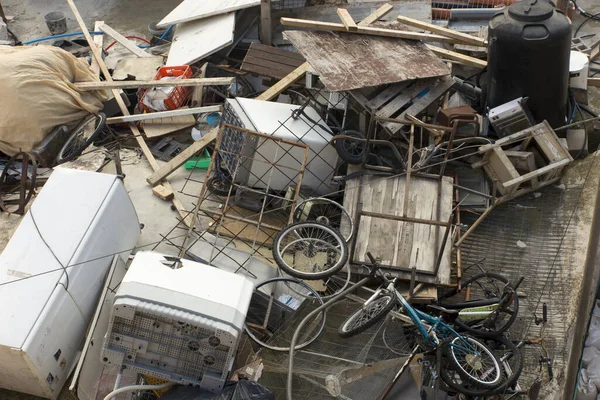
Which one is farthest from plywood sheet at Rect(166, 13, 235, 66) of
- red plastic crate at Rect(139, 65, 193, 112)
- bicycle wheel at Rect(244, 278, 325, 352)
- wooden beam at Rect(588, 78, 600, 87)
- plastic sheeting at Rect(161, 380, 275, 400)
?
plastic sheeting at Rect(161, 380, 275, 400)

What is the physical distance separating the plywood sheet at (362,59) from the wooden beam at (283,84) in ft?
2.22

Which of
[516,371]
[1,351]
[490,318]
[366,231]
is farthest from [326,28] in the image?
[1,351]

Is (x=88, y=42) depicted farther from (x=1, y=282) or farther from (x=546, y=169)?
(x=546, y=169)

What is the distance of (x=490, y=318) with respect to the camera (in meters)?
7.76

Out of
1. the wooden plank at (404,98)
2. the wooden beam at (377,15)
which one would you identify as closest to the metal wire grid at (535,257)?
the wooden plank at (404,98)

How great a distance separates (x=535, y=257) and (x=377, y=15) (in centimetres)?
490

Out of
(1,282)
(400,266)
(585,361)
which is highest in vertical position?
(1,282)

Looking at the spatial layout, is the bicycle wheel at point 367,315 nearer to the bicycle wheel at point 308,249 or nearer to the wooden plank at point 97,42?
the bicycle wheel at point 308,249

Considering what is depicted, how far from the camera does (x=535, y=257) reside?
29.8ft

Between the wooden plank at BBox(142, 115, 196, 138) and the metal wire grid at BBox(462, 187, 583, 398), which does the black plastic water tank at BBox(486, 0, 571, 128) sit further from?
the wooden plank at BBox(142, 115, 196, 138)

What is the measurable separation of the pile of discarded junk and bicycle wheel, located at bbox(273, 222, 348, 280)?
0.03 meters

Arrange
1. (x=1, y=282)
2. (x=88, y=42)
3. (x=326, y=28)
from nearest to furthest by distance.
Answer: (x=1, y=282), (x=326, y=28), (x=88, y=42)

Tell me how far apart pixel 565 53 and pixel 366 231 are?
372cm

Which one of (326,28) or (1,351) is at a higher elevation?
(326,28)
